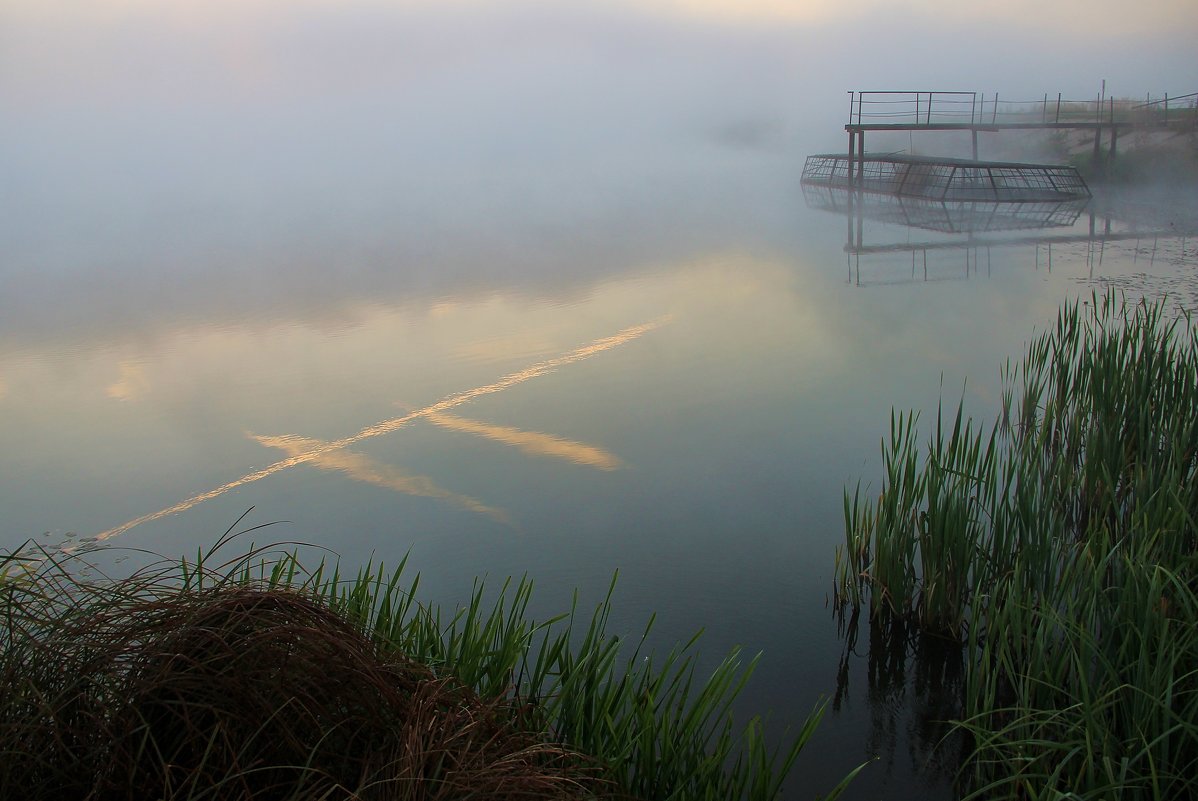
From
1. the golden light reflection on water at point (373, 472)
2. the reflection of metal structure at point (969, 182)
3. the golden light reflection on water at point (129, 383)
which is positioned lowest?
the golden light reflection on water at point (373, 472)

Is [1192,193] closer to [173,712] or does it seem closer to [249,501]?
[249,501]

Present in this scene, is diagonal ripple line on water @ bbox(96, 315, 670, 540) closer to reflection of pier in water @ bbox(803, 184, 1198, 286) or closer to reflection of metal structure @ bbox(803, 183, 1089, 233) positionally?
reflection of pier in water @ bbox(803, 184, 1198, 286)

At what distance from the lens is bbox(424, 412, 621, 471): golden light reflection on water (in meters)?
4.45

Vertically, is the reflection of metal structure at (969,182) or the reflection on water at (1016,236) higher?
the reflection of metal structure at (969,182)

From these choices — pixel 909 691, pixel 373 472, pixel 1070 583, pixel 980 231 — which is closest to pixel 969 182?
pixel 980 231

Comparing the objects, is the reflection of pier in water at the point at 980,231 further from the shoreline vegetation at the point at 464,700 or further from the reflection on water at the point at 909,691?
the shoreline vegetation at the point at 464,700

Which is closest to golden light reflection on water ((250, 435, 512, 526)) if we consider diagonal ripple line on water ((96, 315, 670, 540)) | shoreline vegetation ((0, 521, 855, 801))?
diagonal ripple line on water ((96, 315, 670, 540))

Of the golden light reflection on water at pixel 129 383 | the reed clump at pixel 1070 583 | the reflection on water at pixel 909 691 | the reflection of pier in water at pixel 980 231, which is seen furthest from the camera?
the reflection of pier in water at pixel 980 231

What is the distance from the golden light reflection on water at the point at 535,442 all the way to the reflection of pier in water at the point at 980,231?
487 centimetres

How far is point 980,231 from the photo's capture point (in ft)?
38.8

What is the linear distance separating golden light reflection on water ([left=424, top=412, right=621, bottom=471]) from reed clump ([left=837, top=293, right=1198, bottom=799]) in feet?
3.98

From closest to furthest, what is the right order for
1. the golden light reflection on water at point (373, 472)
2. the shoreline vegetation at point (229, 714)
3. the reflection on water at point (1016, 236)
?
the shoreline vegetation at point (229, 714), the golden light reflection on water at point (373, 472), the reflection on water at point (1016, 236)

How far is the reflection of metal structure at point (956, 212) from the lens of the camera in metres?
12.3

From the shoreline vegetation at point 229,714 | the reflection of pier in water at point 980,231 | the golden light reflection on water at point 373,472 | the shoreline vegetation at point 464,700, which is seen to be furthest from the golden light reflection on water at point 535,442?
the reflection of pier in water at point 980,231
